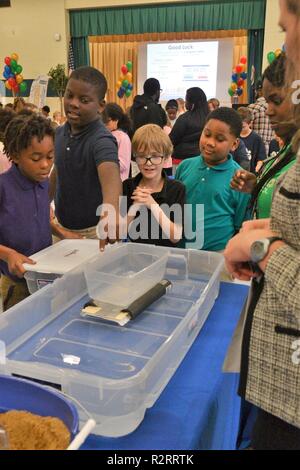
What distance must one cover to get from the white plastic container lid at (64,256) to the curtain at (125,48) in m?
7.50

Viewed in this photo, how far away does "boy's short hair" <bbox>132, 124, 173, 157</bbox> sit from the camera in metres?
1.50

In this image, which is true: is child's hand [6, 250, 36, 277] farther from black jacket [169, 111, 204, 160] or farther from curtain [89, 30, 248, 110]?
curtain [89, 30, 248, 110]

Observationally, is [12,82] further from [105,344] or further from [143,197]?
[105,344]

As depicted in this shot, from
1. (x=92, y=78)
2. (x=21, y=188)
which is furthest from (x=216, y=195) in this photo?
(x=21, y=188)

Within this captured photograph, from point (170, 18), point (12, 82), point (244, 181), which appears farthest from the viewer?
point (170, 18)

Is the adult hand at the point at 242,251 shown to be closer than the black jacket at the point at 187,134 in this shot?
Yes

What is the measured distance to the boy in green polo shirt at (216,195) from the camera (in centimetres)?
165

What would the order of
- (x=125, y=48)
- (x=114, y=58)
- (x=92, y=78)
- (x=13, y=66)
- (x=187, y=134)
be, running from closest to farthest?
(x=92, y=78)
(x=187, y=134)
(x=13, y=66)
(x=125, y=48)
(x=114, y=58)

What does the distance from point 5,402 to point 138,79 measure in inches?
351

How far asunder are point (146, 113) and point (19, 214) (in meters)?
3.08

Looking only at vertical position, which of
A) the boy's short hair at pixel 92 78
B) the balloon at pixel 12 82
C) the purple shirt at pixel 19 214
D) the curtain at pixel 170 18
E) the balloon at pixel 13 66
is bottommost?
the purple shirt at pixel 19 214

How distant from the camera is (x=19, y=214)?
4.34 feet

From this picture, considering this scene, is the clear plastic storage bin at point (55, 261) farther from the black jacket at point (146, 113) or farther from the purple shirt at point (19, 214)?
the black jacket at point (146, 113)

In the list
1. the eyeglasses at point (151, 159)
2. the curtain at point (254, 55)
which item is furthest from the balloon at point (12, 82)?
the eyeglasses at point (151, 159)
